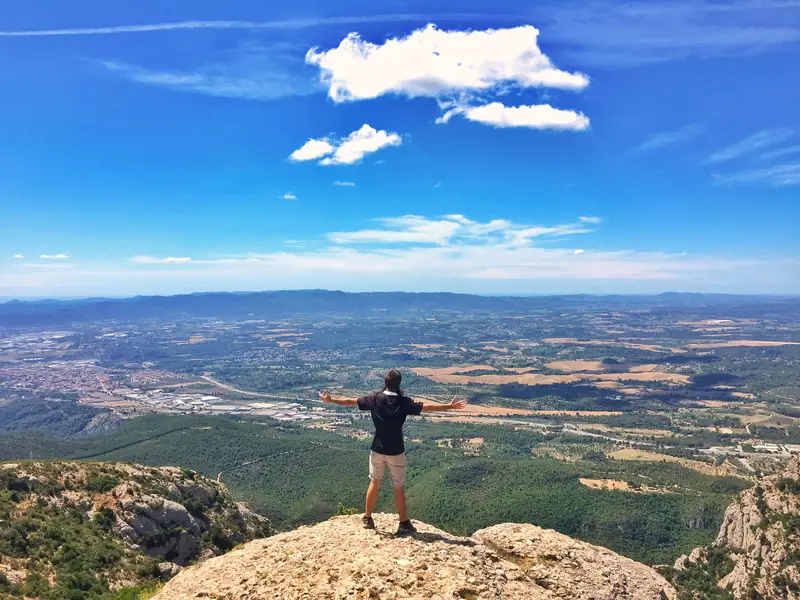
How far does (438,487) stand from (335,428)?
7338 centimetres

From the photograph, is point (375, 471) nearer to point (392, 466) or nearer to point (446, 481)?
point (392, 466)

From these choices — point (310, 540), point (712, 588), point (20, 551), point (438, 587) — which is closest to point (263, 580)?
point (310, 540)

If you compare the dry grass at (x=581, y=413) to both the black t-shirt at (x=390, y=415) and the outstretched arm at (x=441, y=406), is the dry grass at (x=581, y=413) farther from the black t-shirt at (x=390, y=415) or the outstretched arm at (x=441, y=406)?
the black t-shirt at (x=390, y=415)

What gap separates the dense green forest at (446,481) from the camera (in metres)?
67.9

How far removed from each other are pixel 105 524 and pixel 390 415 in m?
27.8

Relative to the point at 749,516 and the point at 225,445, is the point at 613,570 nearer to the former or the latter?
the point at 749,516

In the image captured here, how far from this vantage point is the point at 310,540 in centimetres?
1150

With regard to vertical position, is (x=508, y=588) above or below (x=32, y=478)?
above

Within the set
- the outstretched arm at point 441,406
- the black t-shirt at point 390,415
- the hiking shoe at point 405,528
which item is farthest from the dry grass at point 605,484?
the black t-shirt at point 390,415

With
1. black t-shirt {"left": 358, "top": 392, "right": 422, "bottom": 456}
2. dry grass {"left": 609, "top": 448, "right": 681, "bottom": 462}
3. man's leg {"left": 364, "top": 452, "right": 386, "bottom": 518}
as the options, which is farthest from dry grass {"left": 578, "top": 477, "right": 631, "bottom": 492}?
black t-shirt {"left": 358, "top": 392, "right": 422, "bottom": 456}

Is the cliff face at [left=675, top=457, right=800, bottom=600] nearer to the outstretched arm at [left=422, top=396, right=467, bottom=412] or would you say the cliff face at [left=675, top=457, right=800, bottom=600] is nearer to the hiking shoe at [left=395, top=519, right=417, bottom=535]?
the hiking shoe at [left=395, top=519, right=417, bottom=535]

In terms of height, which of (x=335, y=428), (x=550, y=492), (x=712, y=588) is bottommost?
(x=335, y=428)

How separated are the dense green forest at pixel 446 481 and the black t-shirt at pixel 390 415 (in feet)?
133

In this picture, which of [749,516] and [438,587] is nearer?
[438,587]
